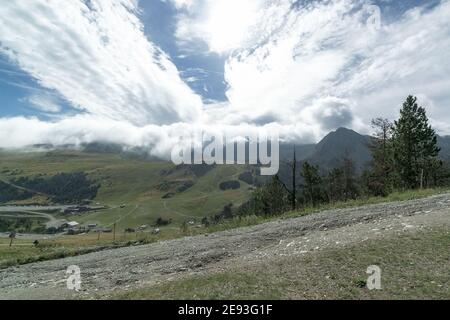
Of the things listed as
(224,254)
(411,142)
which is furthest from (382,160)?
(224,254)

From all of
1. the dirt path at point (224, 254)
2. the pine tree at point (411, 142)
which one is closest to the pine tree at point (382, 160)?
the pine tree at point (411, 142)

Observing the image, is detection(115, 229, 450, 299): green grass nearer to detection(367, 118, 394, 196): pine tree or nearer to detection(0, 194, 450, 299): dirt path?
detection(0, 194, 450, 299): dirt path

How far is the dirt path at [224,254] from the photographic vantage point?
14984 mm

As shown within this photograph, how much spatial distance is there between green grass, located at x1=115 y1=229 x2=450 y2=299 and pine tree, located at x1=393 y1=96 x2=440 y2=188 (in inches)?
2157

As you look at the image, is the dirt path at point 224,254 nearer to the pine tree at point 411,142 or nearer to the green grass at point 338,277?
the green grass at point 338,277

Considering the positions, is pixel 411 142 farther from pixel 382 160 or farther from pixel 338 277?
pixel 338 277

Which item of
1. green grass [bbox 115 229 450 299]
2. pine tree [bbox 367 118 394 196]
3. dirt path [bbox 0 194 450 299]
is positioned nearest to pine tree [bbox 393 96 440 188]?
pine tree [bbox 367 118 394 196]

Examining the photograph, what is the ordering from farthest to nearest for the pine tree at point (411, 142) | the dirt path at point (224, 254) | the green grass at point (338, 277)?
the pine tree at point (411, 142) < the dirt path at point (224, 254) < the green grass at point (338, 277)

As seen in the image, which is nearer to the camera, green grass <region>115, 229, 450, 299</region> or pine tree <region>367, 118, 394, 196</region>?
green grass <region>115, 229, 450, 299</region>

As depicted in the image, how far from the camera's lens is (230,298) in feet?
34.0

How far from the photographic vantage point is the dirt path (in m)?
15.0

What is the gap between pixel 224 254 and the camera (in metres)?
17.9

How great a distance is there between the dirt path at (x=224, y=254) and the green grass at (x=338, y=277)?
1.55 m

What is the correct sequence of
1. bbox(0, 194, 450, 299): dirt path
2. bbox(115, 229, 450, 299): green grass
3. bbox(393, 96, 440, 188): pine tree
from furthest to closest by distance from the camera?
bbox(393, 96, 440, 188): pine tree
bbox(0, 194, 450, 299): dirt path
bbox(115, 229, 450, 299): green grass
